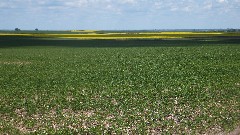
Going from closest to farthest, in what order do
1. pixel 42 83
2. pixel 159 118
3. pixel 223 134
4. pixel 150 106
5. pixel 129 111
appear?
pixel 223 134 → pixel 159 118 → pixel 129 111 → pixel 150 106 → pixel 42 83

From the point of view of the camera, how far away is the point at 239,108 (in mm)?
18469

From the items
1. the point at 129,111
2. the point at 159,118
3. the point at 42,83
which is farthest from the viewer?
the point at 42,83

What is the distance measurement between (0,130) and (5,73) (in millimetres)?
20022

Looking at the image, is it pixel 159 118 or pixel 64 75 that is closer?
pixel 159 118

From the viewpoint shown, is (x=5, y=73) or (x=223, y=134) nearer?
(x=223, y=134)

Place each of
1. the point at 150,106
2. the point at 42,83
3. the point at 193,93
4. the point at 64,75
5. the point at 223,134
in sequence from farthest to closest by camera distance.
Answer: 1. the point at 64,75
2. the point at 42,83
3. the point at 193,93
4. the point at 150,106
5. the point at 223,134

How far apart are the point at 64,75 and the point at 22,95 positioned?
29.5 feet

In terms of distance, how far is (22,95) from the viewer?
22703 mm

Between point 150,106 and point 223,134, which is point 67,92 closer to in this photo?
point 150,106

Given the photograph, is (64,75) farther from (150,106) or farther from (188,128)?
(188,128)

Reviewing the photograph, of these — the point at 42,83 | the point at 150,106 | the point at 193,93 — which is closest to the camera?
the point at 150,106

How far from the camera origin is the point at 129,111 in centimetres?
1769

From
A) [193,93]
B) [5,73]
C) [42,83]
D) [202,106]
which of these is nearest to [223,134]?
[202,106]

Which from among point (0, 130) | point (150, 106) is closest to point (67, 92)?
point (150, 106)
